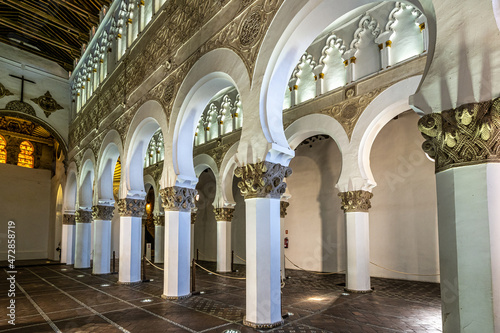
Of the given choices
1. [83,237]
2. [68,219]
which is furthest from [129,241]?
[68,219]

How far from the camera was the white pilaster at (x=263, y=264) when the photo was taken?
4.75 m

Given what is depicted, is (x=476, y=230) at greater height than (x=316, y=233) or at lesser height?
greater

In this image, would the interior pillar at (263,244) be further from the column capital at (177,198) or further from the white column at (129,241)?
the white column at (129,241)

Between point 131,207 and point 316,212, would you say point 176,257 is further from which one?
point 316,212

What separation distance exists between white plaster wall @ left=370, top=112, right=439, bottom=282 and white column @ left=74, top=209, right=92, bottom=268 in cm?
1061

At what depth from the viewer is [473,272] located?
2.55m

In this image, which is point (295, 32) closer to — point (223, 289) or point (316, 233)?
point (223, 289)

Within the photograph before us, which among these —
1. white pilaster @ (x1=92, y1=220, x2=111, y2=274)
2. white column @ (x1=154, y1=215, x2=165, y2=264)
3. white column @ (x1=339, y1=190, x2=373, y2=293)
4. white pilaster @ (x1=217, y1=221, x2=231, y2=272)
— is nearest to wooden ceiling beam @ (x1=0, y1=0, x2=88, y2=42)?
white pilaster @ (x1=92, y1=220, x2=111, y2=274)

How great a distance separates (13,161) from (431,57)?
21961 mm

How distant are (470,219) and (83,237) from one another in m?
13.8

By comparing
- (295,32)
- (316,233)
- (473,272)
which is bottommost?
(316,233)

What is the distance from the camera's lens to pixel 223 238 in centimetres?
1185

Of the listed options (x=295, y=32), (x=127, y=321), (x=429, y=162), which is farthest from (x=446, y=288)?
(x=429, y=162)

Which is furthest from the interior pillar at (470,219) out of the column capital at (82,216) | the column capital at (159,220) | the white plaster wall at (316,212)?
the column capital at (159,220)
